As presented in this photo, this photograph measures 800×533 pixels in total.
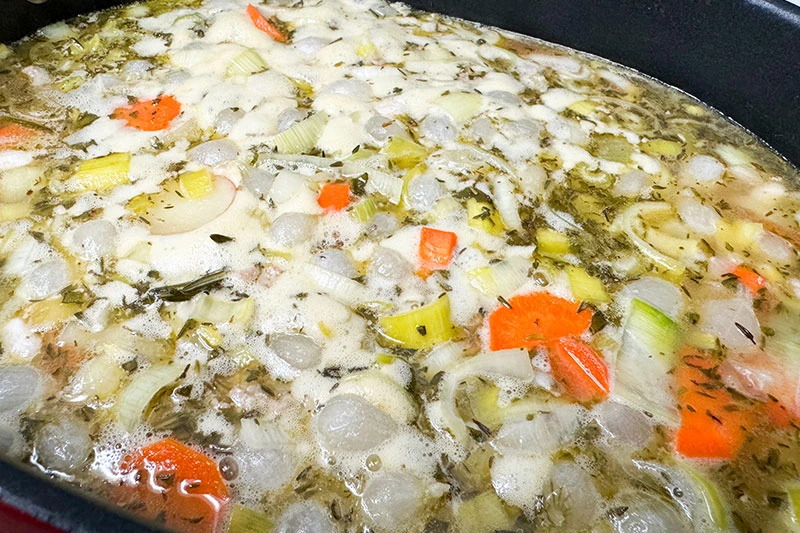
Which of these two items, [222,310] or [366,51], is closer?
[222,310]

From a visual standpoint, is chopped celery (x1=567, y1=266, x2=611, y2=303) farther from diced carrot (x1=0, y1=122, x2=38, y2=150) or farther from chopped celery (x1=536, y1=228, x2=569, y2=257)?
diced carrot (x1=0, y1=122, x2=38, y2=150)

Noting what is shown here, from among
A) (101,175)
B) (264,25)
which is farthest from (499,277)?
(264,25)

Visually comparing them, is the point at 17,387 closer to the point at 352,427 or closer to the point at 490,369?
the point at 352,427

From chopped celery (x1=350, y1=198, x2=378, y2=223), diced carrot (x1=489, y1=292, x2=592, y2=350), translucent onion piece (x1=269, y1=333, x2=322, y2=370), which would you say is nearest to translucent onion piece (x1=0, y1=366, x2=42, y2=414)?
translucent onion piece (x1=269, y1=333, x2=322, y2=370)

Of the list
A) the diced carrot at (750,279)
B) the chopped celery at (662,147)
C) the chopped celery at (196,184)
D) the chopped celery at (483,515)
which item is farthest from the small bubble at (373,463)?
the chopped celery at (662,147)

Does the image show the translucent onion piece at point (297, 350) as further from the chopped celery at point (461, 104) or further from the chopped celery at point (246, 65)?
the chopped celery at point (246, 65)

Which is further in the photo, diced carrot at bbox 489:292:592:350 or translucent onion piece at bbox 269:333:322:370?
diced carrot at bbox 489:292:592:350
